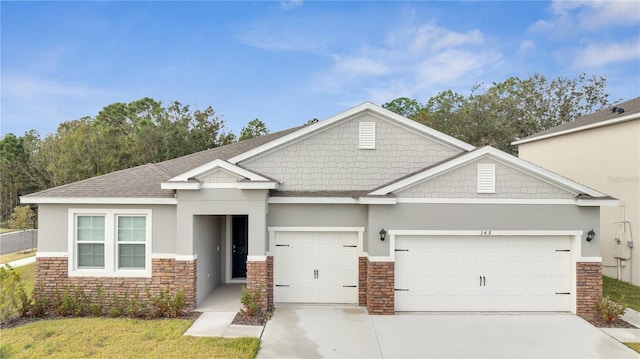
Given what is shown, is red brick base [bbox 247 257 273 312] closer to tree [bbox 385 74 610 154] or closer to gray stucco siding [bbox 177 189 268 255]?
gray stucco siding [bbox 177 189 268 255]

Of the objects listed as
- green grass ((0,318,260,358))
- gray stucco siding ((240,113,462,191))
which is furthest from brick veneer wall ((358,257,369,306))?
green grass ((0,318,260,358))

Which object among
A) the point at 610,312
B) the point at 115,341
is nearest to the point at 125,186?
the point at 115,341

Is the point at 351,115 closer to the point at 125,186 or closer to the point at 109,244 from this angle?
the point at 125,186

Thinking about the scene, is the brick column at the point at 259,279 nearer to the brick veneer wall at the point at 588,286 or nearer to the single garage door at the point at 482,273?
the single garage door at the point at 482,273

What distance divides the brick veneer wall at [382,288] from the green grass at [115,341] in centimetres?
311

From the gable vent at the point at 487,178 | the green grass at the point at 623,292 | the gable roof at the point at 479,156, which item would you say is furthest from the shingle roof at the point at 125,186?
the green grass at the point at 623,292

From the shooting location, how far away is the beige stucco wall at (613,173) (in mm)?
11945

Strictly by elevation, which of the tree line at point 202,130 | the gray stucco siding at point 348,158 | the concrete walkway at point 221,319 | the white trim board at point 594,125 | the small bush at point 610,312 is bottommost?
the concrete walkway at point 221,319

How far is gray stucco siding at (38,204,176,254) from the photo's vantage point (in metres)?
8.98

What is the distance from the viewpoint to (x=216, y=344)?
677cm

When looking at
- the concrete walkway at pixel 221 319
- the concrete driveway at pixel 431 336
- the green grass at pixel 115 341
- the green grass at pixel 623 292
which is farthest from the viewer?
the green grass at pixel 623 292

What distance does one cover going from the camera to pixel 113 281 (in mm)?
8922

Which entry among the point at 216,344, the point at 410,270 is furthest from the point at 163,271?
the point at 410,270

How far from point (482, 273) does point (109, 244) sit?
986cm
